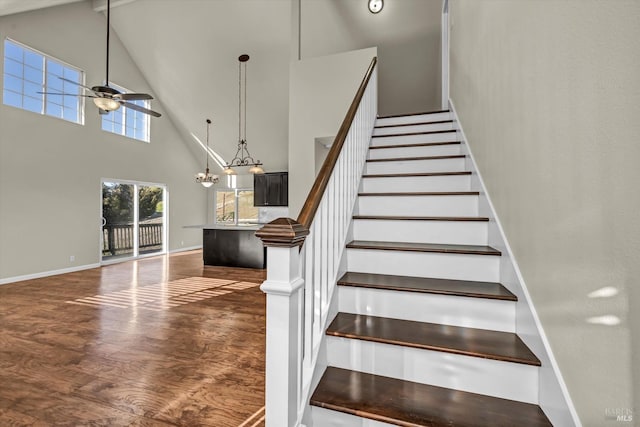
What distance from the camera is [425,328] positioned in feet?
5.08

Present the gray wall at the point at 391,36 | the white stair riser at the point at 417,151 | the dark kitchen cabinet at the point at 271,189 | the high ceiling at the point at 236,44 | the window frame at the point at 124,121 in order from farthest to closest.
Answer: the dark kitchen cabinet at the point at 271,189, the window frame at the point at 124,121, the high ceiling at the point at 236,44, the gray wall at the point at 391,36, the white stair riser at the point at 417,151

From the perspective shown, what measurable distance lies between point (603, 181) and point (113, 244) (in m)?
8.07

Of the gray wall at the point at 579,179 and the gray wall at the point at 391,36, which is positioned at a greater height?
the gray wall at the point at 391,36

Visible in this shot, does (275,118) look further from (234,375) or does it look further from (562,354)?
(562,354)

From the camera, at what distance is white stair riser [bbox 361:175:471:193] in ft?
7.98

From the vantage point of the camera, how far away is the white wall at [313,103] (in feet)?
13.8

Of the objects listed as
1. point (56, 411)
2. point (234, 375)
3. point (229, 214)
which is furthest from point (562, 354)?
point (229, 214)

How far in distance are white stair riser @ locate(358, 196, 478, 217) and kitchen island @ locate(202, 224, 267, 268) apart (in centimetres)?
400

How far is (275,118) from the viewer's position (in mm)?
7125

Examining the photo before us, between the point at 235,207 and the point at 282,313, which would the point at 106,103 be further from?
the point at 235,207

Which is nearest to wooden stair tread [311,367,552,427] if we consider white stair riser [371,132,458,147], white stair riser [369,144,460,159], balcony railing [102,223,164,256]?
white stair riser [369,144,460,159]

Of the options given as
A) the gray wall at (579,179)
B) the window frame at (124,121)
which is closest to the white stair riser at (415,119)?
the gray wall at (579,179)

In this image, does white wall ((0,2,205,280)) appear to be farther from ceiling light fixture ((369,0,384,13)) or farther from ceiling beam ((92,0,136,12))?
ceiling light fixture ((369,0,384,13))

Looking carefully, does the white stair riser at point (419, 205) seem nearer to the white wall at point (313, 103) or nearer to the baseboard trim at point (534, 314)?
the baseboard trim at point (534, 314)
